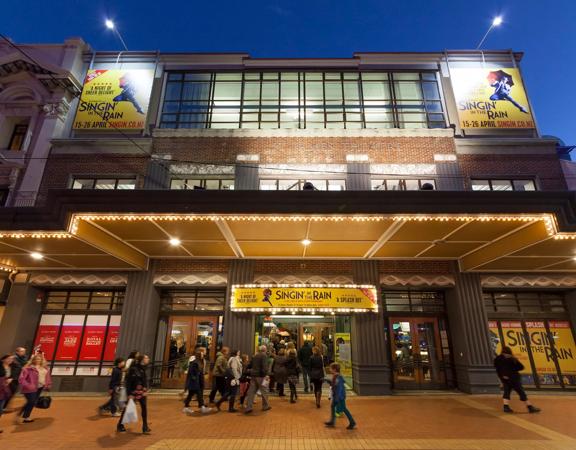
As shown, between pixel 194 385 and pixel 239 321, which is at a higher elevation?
pixel 239 321

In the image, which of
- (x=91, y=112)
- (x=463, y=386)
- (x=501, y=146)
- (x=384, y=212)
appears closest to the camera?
(x=384, y=212)

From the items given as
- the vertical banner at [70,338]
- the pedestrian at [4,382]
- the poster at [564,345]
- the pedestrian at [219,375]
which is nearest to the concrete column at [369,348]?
the pedestrian at [219,375]

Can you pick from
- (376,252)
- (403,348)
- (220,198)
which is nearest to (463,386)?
(403,348)

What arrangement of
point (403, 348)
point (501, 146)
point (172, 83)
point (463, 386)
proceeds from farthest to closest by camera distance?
point (172, 83) → point (501, 146) → point (403, 348) → point (463, 386)

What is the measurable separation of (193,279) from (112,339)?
4.02 metres

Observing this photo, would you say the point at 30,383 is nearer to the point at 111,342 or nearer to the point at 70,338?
the point at 111,342

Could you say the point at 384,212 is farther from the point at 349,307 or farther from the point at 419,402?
the point at 419,402

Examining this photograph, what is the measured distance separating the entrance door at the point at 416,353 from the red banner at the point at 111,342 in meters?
10.9

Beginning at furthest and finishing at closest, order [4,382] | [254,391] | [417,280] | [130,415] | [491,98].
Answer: [491,98], [417,280], [254,391], [4,382], [130,415]

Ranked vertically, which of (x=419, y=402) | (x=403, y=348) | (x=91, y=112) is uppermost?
(x=91, y=112)

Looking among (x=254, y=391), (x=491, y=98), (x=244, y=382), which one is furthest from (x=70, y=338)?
(x=491, y=98)

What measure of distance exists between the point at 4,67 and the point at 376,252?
19478mm

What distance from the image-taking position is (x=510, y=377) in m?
9.16

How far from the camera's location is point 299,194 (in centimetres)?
828
